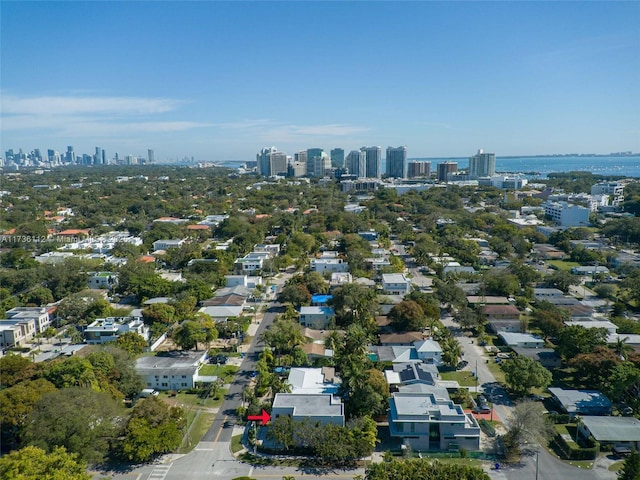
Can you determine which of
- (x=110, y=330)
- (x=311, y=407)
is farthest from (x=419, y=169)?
(x=311, y=407)

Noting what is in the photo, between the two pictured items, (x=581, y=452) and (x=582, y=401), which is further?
(x=582, y=401)

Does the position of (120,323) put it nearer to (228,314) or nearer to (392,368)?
(228,314)

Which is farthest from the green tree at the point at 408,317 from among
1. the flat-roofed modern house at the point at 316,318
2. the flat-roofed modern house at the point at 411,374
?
the flat-roofed modern house at the point at 411,374

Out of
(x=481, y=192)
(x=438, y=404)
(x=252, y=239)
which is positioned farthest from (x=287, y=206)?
(x=438, y=404)

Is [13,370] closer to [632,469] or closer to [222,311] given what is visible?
[222,311]

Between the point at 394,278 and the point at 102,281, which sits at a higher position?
the point at 394,278

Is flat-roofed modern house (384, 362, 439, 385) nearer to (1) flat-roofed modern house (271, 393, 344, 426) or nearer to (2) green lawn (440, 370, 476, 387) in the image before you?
(2) green lawn (440, 370, 476, 387)
